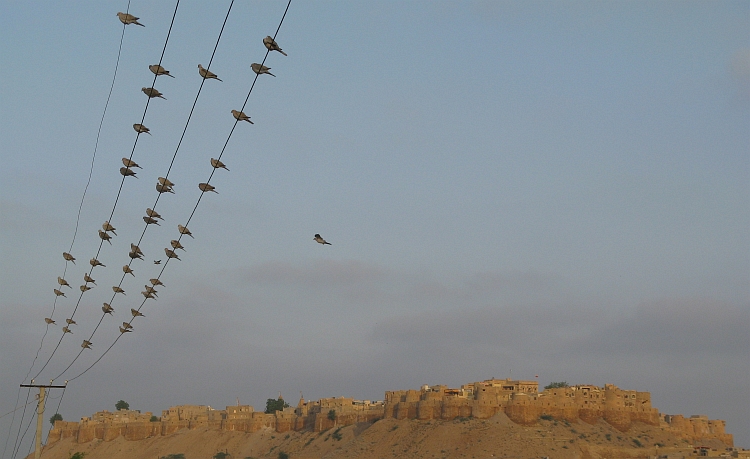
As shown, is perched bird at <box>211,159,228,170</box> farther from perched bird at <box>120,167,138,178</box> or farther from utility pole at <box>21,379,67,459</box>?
utility pole at <box>21,379,67,459</box>

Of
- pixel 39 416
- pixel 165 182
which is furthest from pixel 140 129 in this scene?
pixel 39 416

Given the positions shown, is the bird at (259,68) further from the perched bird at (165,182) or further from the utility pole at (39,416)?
the utility pole at (39,416)

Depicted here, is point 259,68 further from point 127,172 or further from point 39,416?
point 39,416

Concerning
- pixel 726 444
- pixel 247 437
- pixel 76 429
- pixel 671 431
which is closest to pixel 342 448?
pixel 247 437

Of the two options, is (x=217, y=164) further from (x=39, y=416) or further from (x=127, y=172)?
(x=39, y=416)

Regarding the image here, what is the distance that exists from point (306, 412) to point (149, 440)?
782 inches

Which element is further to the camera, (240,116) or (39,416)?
(39,416)

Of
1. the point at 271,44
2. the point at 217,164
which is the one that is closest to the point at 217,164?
the point at 217,164

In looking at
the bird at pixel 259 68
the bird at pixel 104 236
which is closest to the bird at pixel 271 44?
the bird at pixel 259 68

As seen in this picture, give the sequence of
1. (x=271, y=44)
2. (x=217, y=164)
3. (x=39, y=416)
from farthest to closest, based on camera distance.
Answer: (x=39, y=416) < (x=217, y=164) < (x=271, y=44)

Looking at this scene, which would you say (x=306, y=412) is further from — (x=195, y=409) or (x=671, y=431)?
(x=671, y=431)

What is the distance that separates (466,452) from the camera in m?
80.6

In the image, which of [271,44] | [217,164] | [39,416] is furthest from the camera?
[39,416]

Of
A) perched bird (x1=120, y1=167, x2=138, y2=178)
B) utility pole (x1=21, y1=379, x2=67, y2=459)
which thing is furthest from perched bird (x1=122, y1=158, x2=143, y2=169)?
utility pole (x1=21, y1=379, x2=67, y2=459)
